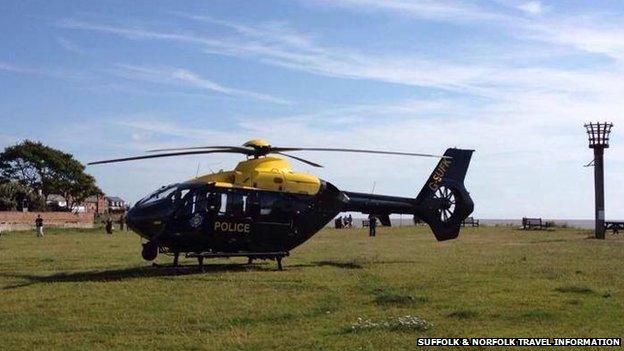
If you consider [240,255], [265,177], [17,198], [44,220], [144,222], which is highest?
[17,198]

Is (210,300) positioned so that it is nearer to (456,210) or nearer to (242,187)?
(242,187)

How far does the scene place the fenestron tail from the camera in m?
27.2

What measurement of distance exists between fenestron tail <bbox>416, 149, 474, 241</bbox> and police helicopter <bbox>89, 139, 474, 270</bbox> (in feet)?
9.61

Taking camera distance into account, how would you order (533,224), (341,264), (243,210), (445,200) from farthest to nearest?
(533,224), (445,200), (341,264), (243,210)

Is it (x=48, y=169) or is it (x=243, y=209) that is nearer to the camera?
(x=243, y=209)

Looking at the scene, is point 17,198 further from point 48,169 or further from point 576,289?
point 576,289

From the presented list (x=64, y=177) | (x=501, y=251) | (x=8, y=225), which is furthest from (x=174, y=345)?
(x=64, y=177)

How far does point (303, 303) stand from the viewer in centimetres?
1505

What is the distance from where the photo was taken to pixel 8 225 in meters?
66.8

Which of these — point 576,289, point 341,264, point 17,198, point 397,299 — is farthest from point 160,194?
point 17,198

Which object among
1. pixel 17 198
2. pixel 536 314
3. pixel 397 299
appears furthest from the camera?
pixel 17 198

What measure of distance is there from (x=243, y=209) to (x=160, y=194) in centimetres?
249

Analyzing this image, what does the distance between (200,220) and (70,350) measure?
422 inches

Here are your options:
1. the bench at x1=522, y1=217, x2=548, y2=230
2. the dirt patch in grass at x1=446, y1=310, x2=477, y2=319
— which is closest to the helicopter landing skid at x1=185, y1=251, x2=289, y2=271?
the dirt patch in grass at x1=446, y1=310, x2=477, y2=319
